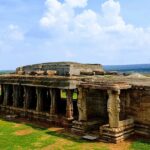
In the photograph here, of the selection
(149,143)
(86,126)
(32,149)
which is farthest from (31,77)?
(149,143)

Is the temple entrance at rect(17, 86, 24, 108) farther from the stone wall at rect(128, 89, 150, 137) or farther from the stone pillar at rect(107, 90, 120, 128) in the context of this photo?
the stone pillar at rect(107, 90, 120, 128)

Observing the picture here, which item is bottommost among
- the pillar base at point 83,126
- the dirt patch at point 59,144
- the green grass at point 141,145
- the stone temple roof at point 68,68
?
the dirt patch at point 59,144

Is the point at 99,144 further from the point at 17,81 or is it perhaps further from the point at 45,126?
the point at 17,81

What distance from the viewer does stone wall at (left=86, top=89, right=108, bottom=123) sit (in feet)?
86.0

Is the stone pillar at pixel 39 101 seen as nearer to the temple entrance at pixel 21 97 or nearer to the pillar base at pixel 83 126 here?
the temple entrance at pixel 21 97

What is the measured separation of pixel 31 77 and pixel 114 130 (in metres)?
13.1

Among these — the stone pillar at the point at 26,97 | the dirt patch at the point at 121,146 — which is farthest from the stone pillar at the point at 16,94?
the dirt patch at the point at 121,146

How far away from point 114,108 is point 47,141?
17.7ft

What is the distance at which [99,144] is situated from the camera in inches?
830

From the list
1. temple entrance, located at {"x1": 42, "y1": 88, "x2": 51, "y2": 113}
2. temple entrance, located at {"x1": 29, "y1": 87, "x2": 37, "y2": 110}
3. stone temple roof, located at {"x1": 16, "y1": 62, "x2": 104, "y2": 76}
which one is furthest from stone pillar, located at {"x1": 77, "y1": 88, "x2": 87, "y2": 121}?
temple entrance, located at {"x1": 29, "y1": 87, "x2": 37, "y2": 110}

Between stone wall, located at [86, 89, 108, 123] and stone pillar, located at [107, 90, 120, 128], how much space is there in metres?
3.81

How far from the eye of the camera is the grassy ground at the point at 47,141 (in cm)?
2050

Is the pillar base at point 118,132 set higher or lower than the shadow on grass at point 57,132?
higher

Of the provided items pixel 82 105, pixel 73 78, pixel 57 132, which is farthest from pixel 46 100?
pixel 82 105
